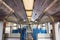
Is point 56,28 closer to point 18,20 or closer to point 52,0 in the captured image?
point 18,20

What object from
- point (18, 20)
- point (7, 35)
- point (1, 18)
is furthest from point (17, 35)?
point (1, 18)

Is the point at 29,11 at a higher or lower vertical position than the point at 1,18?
higher

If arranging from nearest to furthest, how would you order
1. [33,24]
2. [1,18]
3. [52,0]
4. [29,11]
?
[52,0] → [1,18] → [33,24] → [29,11]

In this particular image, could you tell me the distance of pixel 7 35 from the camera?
1.41m

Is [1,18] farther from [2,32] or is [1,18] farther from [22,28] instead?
[22,28]

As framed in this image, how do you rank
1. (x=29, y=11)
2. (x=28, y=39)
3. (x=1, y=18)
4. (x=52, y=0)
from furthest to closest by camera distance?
(x=29, y=11) → (x=1, y=18) → (x=28, y=39) → (x=52, y=0)

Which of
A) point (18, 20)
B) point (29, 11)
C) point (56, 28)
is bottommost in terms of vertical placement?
point (56, 28)

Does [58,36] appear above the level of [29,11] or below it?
below

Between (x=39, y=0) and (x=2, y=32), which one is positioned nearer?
(x=39, y=0)

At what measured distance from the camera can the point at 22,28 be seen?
1.32 m

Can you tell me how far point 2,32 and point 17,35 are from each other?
0.75 ft

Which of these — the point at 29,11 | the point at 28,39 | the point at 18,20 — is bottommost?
the point at 28,39

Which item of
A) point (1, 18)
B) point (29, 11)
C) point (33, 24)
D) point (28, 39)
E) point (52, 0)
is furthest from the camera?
point (29, 11)

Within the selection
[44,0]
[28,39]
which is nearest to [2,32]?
[28,39]
